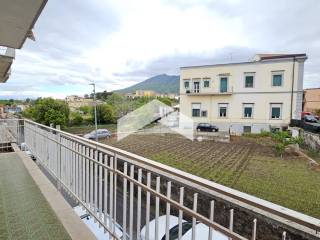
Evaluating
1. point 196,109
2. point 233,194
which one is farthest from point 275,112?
point 233,194

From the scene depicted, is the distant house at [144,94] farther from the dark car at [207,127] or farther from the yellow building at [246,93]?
the dark car at [207,127]

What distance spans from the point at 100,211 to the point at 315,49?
2875 cm

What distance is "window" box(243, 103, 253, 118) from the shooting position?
20547mm

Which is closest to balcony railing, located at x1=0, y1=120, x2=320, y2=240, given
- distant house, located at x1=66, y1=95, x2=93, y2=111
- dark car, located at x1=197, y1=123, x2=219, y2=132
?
dark car, located at x1=197, y1=123, x2=219, y2=132

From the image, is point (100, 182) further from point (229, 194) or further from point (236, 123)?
point (236, 123)

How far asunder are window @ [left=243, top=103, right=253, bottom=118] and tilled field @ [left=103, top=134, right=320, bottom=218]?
4.43 m

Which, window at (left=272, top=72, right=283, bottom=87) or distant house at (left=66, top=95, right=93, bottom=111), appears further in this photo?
distant house at (left=66, top=95, right=93, bottom=111)

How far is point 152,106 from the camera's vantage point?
32.9 metres

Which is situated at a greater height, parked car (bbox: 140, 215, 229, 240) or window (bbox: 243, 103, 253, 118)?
window (bbox: 243, 103, 253, 118)

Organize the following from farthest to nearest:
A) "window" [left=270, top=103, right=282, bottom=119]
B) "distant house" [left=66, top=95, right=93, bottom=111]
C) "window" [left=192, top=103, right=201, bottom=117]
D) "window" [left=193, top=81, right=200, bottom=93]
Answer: "distant house" [left=66, top=95, right=93, bottom=111], "window" [left=192, top=103, right=201, bottom=117], "window" [left=193, top=81, right=200, bottom=93], "window" [left=270, top=103, right=282, bottom=119]

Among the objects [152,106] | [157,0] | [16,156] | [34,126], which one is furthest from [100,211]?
[152,106]

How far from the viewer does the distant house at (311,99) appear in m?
30.8

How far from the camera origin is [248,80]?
67.2 ft

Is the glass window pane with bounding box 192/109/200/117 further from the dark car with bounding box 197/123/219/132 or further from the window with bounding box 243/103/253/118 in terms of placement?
the window with bounding box 243/103/253/118
